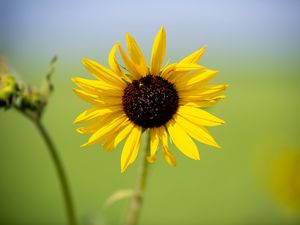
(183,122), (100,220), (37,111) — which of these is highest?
(37,111)

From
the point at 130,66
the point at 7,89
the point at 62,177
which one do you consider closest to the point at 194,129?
the point at 130,66

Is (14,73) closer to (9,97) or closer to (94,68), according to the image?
(9,97)

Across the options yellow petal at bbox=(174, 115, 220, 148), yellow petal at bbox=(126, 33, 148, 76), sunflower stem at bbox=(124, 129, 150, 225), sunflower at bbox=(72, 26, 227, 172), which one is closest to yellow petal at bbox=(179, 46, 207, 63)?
sunflower at bbox=(72, 26, 227, 172)

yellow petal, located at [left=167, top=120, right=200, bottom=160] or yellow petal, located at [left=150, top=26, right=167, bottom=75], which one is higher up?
yellow petal, located at [left=150, top=26, right=167, bottom=75]

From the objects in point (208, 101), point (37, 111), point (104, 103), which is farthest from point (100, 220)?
point (208, 101)

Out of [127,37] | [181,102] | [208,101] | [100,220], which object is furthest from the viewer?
[100,220]

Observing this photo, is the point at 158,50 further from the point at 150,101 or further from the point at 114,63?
the point at 150,101

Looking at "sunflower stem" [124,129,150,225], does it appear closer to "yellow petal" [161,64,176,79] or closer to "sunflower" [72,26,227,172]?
"sunflower" [72,26,227,172]
